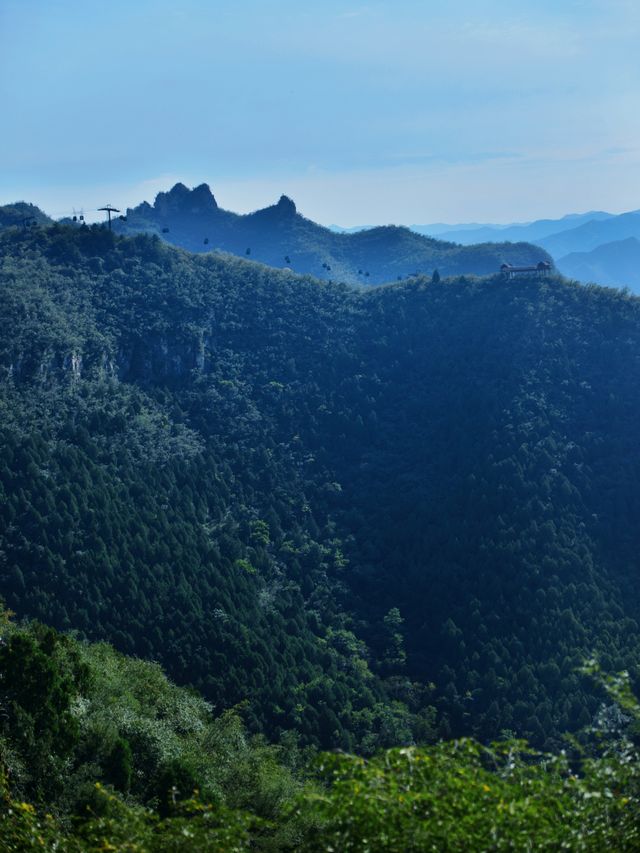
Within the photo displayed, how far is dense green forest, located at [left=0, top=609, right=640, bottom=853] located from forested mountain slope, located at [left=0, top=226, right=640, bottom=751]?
7587 millimetres

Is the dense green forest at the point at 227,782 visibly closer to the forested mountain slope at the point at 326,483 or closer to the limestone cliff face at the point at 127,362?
the forested mountain slope at the point at 326,483

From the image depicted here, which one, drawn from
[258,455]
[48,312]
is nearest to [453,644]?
[258,455]

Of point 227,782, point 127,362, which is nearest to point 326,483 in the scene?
point 127,362

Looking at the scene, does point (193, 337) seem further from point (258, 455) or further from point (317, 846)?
point (317, 846)

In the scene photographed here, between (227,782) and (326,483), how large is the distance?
54960 millimetres

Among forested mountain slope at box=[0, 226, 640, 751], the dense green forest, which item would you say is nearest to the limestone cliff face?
forested mountain slope at box=[0, 226, 640, 751]

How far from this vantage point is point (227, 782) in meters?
37.0

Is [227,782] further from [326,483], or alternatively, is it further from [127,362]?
[127,362]

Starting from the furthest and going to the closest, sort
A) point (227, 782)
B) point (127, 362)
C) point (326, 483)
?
1. point (127, 362)
2. point (326, 483)
3. point (227, 782)

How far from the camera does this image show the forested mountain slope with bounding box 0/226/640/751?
62688 millimetres

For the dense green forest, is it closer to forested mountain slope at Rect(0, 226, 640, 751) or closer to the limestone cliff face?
forested mountain slope at Rect(0, 226, 640, 751)

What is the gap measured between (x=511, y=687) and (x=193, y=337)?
197 ft

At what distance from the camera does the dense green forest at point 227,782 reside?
43.9 ft

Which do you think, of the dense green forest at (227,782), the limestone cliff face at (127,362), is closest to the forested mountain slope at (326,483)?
the limestone cliff face at (127,362)
